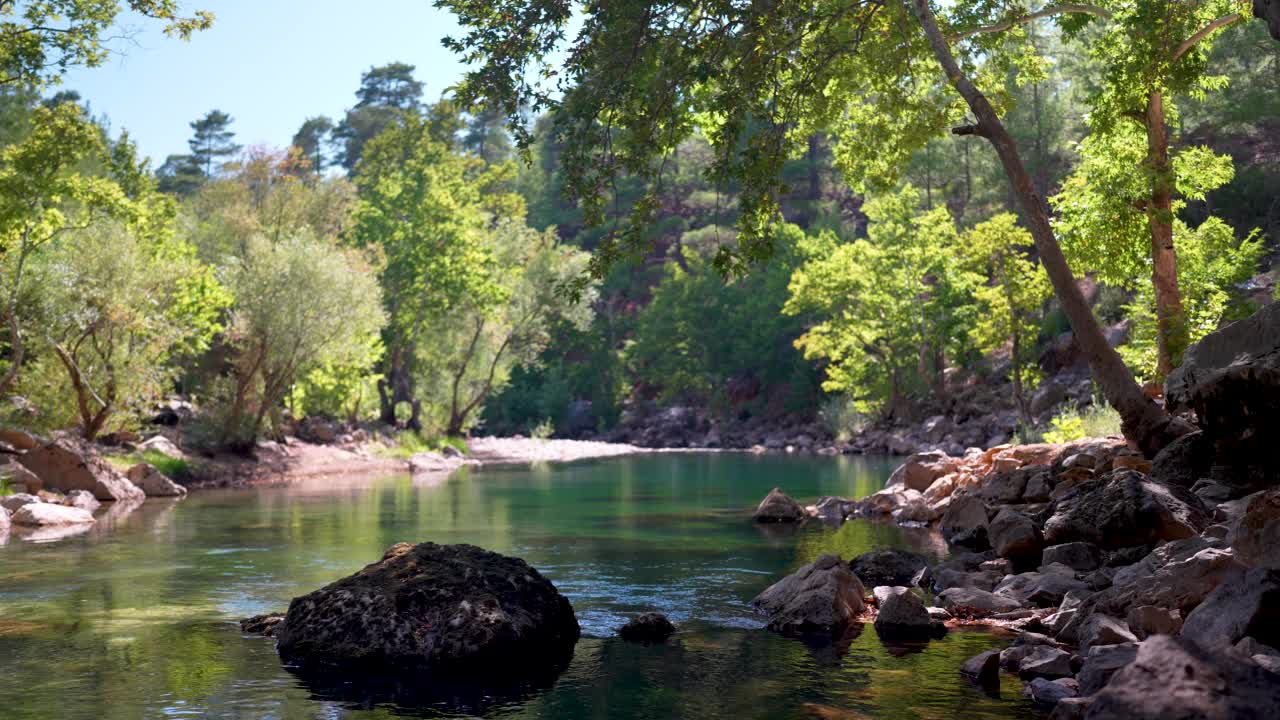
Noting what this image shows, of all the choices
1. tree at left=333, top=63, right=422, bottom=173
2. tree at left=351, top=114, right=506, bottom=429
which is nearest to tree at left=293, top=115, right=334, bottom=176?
tree at left=333, top=63, right=422, bottom=173

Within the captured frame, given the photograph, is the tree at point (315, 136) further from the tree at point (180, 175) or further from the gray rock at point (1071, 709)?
the gray rock at point (1071, 709)

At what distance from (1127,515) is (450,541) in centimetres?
1214

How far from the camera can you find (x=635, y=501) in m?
31.6

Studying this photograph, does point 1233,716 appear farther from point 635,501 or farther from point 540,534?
point 635,501

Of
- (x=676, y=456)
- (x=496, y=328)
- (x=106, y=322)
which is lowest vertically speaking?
(x=676, y=456)

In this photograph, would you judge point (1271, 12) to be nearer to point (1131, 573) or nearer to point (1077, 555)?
point (1131, 573)

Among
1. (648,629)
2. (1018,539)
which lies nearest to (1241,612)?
(648,629)

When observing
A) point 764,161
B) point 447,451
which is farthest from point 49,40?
point 447,451

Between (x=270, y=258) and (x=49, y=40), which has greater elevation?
(x=49, y=40)

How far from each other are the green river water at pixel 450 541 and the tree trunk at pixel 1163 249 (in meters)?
5.93

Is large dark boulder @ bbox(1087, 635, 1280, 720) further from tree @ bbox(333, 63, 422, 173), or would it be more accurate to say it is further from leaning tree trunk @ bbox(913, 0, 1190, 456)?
tree @ bbox(333, 63, 422, 173)

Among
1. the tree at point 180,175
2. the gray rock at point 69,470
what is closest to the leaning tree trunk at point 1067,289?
the gray rock at point 69,470

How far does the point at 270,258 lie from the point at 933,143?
4270 centimetres

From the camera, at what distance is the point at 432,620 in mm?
11734
